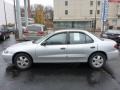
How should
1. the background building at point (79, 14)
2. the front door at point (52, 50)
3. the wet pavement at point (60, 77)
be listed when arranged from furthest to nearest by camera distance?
the background building at point (79, 14) → the front door at point (52, 50) → the wet pavement at point (60, 77)

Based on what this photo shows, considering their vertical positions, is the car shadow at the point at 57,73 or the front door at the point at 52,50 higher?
the front door at the point at 52,50

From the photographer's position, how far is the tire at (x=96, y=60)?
6.29 m

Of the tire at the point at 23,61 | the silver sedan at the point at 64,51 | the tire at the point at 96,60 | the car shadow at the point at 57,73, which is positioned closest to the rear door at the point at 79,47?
the silver sedan at the point at 64,51

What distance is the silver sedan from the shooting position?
20.2ft

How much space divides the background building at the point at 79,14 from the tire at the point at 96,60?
1665 inches

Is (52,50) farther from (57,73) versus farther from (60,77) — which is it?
(60,77)

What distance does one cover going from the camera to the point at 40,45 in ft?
20.4

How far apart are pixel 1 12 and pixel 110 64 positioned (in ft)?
177

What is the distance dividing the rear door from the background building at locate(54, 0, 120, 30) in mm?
42169

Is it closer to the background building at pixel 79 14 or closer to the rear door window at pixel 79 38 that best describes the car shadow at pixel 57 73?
the rear door window at pixel 79 38

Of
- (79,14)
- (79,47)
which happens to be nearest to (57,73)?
(79,47)

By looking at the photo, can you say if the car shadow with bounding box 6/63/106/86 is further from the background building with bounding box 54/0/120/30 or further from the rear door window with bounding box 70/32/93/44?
the background building with bounding box 54/0/120/30

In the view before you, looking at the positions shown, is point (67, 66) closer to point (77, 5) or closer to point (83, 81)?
point (83, 81)

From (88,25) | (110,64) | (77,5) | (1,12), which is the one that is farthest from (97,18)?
(110,64)
